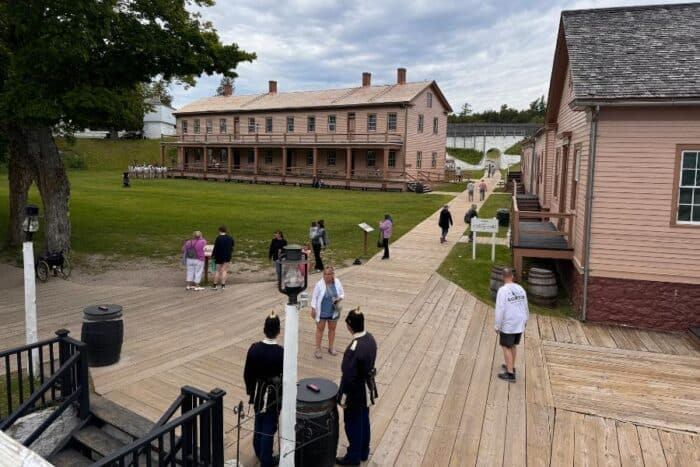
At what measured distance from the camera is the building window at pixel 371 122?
43.8 m

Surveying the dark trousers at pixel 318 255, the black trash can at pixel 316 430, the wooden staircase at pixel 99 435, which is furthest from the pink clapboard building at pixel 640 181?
the wooden staircase at pixel 99 435

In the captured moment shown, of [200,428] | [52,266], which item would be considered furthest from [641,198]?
[52,266]

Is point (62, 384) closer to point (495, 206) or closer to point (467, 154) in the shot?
point (495, 206)

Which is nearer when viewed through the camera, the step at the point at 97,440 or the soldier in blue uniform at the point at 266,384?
the soldier in blue uniform at the point at 266,384

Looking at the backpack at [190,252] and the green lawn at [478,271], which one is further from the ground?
the backpack at [190,252]

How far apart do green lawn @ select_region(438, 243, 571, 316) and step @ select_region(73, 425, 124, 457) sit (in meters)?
8.89

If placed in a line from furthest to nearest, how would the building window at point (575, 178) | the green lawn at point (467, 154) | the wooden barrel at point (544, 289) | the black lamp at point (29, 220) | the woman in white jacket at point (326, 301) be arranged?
the green lawn at point (467, 154)
the building window at point (575, 178)
the wooden barrel at point (544, 289)
the woman in white jacket at point (326, 301)
the black lamp at point (29, 220)

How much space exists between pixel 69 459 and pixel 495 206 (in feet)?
93.0

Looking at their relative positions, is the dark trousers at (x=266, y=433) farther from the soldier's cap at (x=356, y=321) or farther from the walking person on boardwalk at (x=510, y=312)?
the walking person on boardwalk at (x=510, y=312)

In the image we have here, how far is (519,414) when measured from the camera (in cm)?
706

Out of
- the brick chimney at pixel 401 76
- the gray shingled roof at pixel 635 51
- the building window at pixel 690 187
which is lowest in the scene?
the building window at pixel 690 187

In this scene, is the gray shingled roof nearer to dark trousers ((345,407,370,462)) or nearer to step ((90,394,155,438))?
dark trousers ((345,407,370,462))

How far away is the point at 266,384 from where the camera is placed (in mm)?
5484

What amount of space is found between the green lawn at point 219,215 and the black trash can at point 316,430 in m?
11.5
